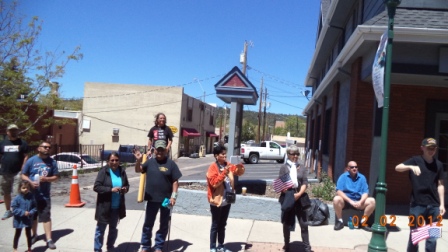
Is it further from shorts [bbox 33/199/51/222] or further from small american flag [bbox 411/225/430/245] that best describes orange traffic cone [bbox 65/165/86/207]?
small american flag [bbox 411/225/430/245]

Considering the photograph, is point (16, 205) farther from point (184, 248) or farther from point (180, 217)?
point (180, 217)

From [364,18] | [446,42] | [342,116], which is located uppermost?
[364,18]

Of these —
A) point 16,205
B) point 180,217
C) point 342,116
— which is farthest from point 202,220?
point 342,116

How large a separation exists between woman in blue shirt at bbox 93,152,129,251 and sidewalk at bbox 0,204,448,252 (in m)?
0.63

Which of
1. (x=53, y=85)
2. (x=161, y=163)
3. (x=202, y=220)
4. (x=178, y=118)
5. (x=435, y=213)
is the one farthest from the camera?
(x=178, y=118)

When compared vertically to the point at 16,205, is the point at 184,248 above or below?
below

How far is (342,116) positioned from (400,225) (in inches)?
167

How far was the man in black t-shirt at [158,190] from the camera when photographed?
561cm

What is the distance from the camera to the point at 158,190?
18.4ft

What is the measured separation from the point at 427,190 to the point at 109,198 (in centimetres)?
433

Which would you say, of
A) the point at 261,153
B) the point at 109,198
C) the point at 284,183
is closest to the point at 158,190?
the point at 109,198

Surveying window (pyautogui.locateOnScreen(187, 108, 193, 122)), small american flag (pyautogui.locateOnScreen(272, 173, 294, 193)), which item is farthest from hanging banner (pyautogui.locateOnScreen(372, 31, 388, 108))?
window (pyautogui.locateOnScreen(187, 108, 193, 122))

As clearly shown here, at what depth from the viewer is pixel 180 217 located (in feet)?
26.3

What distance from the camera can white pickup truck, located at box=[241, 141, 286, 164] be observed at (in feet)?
105
